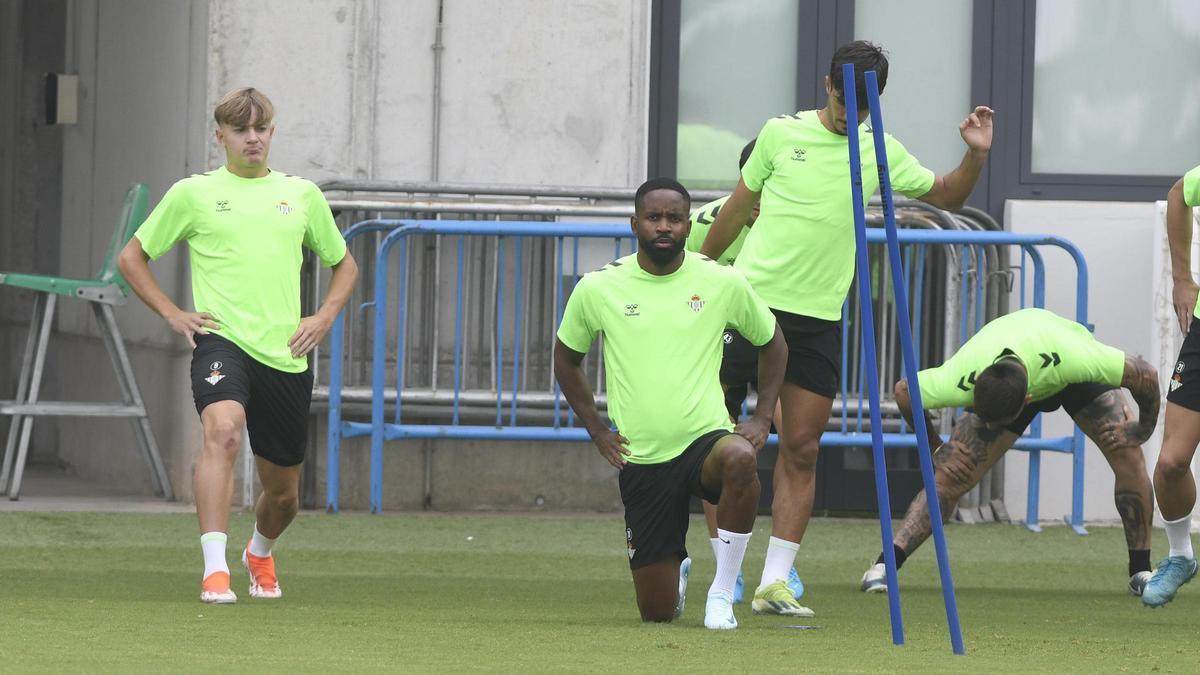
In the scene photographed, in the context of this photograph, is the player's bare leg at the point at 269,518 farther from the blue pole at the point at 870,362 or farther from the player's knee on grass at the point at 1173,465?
the player's knee on grass at the point at 1173,465

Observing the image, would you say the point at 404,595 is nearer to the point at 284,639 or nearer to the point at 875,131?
the point at 284,639

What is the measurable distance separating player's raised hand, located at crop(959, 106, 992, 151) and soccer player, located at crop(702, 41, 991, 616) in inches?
6.9

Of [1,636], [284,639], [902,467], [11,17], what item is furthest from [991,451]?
[11,17]

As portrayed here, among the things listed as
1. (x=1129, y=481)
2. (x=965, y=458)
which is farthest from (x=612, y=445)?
(x=1129, y=481)

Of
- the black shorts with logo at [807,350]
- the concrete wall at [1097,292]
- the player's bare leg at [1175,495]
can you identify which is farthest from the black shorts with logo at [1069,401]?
the concrete wall at [1097,292]

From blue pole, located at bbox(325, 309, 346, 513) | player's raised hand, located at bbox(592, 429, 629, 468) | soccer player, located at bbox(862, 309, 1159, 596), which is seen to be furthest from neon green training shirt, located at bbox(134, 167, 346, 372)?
blue pole, located at bbox(325, 309, 346, 513)

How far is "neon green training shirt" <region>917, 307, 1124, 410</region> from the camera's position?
8406mm

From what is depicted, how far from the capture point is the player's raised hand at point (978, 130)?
7.26 meters

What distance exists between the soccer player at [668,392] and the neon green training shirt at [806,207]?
23.1 inches

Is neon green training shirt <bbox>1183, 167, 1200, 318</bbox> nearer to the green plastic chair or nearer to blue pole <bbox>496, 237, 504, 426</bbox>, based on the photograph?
blue pole <bbox>496, 237, 504, 426</bbox>

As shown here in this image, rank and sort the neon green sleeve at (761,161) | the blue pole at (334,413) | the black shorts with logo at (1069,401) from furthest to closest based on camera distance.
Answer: the blue pole at (334,413) < the black shorts with logo at (1069,401) < the neon green sleeve at (761,161)

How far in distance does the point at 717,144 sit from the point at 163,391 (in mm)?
3138

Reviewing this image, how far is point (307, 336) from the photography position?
7.54 m

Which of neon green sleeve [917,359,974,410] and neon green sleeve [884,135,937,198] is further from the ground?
neon green sleeve [884,135,937,198]
